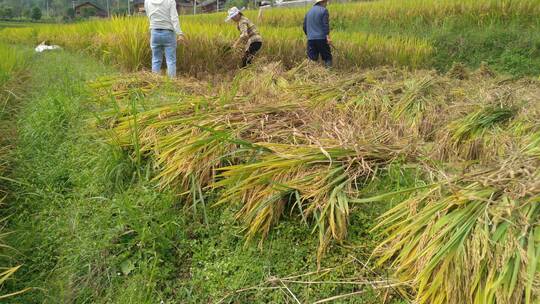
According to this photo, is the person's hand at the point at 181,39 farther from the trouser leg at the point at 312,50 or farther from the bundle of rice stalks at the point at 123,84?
the trouser leg at the point at 312,50

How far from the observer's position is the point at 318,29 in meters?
5.91

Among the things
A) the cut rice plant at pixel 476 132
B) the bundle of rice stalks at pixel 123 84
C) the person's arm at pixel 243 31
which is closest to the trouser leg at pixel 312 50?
the person's arm at pixel 243 31

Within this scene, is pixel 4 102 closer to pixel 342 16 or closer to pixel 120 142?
pixel 120 142

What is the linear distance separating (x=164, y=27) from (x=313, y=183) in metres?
3.90

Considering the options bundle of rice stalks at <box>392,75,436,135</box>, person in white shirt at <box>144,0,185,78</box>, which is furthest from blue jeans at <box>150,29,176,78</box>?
bundle of rice stalks at <box>392,75,436,135</box>

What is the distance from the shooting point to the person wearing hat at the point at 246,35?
614cm

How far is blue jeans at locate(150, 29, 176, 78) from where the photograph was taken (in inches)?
210

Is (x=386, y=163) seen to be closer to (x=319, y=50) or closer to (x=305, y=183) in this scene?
(x=305, y=183)

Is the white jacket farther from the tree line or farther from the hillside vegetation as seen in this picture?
the tree line

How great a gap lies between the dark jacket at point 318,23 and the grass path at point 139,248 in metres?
3.75

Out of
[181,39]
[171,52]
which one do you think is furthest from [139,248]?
[181,39]

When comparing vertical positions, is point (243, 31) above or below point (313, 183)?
→ above

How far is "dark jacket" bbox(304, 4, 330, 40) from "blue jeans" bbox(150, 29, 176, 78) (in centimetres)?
191

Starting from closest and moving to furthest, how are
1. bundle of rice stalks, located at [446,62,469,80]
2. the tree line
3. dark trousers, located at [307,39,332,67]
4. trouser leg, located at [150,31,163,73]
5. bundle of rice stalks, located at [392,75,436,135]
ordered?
bundle of rice stalks, located at [392,75,436,135] → trouser leg, located at [150,31,163,73] → bundle of rice stalks, located at [446,62,469,80] → dark trousers, located at [307,39,332,67] → the tree line
